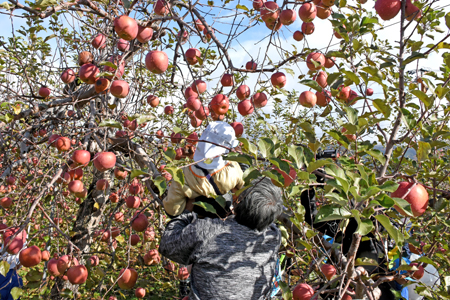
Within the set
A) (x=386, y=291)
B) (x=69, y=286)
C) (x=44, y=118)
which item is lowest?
(x=69, y=286)

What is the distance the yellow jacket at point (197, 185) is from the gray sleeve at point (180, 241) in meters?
0.10

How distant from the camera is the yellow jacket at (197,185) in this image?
1.38m

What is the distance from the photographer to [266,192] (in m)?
1.28

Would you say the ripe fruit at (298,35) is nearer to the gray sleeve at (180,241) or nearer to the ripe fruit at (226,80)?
the ripe fruit at (226,80)

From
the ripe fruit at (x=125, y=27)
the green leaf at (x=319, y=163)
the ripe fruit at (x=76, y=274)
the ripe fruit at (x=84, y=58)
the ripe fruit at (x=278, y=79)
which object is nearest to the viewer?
the green leaf at (x=319, y=163)

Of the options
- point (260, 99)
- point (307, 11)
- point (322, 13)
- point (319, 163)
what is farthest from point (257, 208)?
point (322, 13)

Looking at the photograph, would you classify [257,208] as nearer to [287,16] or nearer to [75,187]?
[287,16]

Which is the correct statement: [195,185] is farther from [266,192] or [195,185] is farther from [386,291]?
[386,291]

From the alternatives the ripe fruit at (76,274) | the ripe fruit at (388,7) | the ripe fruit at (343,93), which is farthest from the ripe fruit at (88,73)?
the ripe fruit at (388,7)

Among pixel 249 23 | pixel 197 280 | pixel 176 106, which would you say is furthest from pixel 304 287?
pixel 176 106

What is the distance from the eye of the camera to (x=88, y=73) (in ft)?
5.51

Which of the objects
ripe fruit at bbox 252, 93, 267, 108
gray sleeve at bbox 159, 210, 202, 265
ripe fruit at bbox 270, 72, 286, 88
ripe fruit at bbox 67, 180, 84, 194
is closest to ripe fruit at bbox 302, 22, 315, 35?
ripe fruit at bbox 270, 72, 286, 88

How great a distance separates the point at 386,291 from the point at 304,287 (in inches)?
32.7

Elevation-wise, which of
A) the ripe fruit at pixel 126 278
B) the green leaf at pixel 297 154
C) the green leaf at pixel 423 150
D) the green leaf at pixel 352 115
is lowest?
the ripe fruit at pixel 126 278
